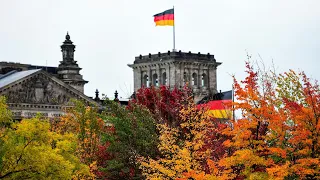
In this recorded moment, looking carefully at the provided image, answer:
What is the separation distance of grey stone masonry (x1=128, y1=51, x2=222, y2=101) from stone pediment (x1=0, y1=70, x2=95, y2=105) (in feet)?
108

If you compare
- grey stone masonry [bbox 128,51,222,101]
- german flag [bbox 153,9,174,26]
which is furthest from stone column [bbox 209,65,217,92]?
german flag [bbox 153,9,174,26]

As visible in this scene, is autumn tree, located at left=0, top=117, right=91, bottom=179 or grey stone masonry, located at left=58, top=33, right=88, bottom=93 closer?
autumn tree, located at left=0, top=117, right=91, bottom=179

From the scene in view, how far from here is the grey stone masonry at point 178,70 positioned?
151 m

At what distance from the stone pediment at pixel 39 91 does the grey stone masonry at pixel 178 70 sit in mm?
32791

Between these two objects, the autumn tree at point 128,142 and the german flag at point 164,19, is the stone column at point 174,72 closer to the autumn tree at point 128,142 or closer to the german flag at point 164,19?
the german flag at point 164,19

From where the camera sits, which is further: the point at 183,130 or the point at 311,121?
the point at 183,130

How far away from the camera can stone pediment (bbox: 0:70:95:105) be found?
11169 centimetres

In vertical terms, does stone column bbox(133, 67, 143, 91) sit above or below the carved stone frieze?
above

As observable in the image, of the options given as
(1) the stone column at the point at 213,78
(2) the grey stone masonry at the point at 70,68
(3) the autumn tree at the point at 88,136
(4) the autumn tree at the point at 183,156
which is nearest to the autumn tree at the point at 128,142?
(4) the autumn tree at the point at 183,156

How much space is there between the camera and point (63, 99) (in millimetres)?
117312

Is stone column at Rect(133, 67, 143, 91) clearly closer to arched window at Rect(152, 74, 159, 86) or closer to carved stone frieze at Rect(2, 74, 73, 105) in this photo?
arched window at Rect(152, 74, 159, 86)

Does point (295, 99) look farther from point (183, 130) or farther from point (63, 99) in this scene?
point (63, 99)

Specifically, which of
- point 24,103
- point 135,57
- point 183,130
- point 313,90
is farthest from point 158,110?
point 135,57

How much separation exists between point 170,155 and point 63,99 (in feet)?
198
